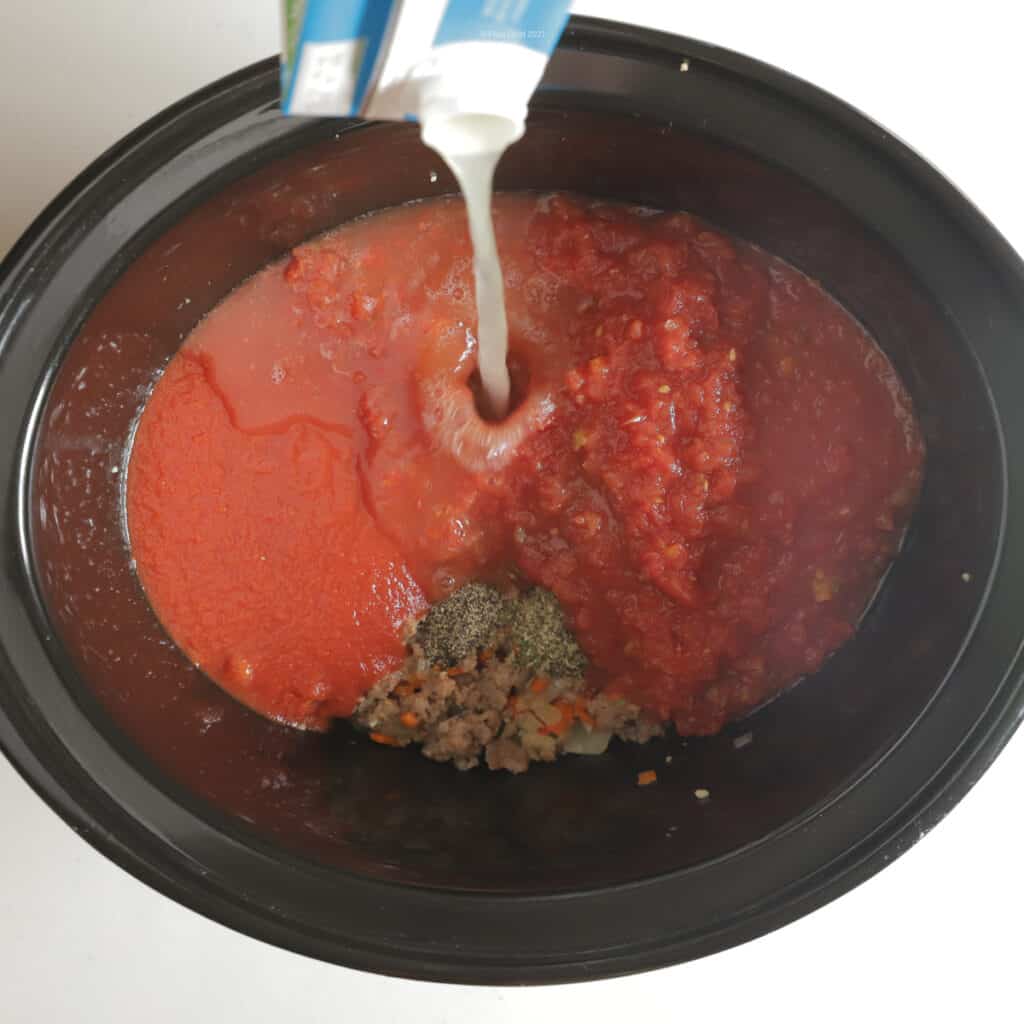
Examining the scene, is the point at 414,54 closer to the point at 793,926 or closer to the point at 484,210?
the point at 484,210

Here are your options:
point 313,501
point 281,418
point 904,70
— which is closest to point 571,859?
point 313,501

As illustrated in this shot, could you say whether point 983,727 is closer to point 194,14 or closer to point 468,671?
point 468,671

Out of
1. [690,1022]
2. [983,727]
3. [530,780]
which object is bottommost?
[690,1022]

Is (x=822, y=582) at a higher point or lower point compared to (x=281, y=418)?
lower

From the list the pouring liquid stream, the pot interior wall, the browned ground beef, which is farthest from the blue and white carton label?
the browned ground beef

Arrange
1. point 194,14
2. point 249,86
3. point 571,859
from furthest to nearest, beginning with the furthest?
point 194,14, point 571,859, point 249,86

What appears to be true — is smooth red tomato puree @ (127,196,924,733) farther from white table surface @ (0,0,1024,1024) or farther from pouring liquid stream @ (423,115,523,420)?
white table surface @ (0,0,1024,1024)

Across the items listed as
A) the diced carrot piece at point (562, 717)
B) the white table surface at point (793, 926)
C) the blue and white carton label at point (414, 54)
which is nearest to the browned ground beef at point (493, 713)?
the diced carrot piece at point (562, 717)

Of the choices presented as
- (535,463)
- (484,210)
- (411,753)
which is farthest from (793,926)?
(484,210)

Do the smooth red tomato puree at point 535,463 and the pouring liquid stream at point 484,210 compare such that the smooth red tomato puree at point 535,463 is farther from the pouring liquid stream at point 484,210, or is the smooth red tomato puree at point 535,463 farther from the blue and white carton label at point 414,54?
the blue and white carton label at point 414,54
